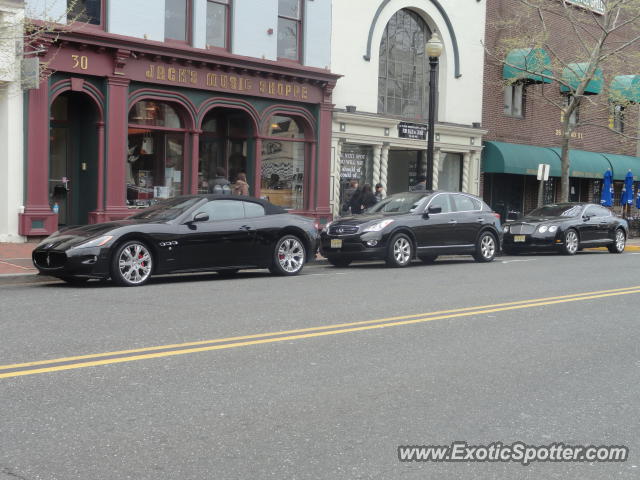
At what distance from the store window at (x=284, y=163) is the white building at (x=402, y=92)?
112 cm

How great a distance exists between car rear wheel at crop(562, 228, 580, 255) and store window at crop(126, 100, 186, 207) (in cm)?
967

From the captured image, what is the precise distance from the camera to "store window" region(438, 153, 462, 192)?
90.7 ft

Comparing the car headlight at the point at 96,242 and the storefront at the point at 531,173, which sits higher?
the storefront at the point at 531,173

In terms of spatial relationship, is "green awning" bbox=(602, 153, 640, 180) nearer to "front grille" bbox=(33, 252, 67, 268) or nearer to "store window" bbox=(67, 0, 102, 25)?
"store window" bbox=(67, 0, 102, 25)

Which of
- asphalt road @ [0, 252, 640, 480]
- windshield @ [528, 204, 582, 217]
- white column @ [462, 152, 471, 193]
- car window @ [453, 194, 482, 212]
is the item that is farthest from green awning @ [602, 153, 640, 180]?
asphalt road @ [0, 252, 640, 480]

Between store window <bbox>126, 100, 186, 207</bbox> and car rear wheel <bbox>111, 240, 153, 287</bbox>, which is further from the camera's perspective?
store window <bbox>126, 100, 186, 207</bbox>

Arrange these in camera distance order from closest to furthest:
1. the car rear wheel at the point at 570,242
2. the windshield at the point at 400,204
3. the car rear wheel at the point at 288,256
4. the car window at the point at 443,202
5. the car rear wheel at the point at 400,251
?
the car rear wheel at the point at 288,256 < the car rear wheel at the point at 400,251 < the windshield at the point at 400,204 < the car window at the point at 443,202 < the car rear wheel at the point at 570,242

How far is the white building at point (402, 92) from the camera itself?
2364 centimetres

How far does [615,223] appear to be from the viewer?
73.0ft

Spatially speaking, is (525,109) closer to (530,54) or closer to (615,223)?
(530,54)

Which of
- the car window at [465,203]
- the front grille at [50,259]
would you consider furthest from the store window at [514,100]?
the front grille at [50,259]

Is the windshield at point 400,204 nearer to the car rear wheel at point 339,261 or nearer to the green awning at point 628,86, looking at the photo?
the car rear wheel at point 339,261

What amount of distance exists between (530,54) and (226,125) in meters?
11.0

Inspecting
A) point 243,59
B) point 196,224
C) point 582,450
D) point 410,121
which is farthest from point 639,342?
point 410,121
